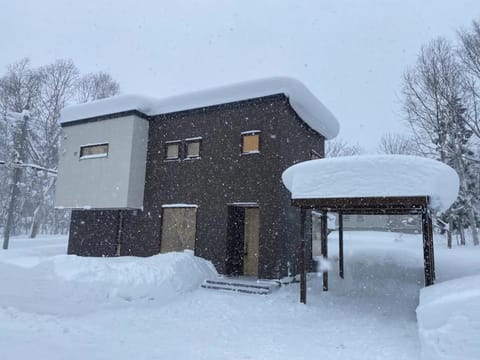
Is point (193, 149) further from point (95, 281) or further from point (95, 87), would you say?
point (95, 87)

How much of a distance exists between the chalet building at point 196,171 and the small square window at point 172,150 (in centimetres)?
5

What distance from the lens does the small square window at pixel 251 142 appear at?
1201cm

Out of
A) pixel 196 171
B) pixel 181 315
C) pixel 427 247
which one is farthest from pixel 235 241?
pixel 427 247

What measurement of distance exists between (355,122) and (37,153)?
75.3 meters

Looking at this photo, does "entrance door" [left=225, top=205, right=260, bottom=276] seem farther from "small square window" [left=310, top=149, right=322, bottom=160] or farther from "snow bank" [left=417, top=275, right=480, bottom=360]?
"snow bank" [left=417, top=275, right=480, bottom=360]

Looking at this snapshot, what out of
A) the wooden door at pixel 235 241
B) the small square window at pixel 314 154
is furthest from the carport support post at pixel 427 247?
the small square window at pixel 314 154

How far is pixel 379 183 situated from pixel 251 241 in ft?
18.6

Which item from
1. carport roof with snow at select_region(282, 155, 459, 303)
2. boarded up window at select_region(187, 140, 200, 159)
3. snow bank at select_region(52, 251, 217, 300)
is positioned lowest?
snow bank at select_region(52, 251, 217, 300)

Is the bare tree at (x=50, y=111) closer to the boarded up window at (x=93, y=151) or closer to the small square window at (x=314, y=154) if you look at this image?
the boarded up window at (x=93, y=151)

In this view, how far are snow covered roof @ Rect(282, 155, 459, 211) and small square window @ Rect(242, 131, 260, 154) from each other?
11.6ft

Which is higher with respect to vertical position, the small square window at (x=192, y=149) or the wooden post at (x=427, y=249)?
the small square window at (x=192, y=149)

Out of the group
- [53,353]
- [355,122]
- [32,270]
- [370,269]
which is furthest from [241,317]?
[355,122]

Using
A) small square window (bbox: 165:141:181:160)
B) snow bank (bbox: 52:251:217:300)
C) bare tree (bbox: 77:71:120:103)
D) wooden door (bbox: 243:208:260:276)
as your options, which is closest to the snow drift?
snow bank (bbox: 52:251:217:300)

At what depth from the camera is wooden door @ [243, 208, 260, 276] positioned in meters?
12.2
